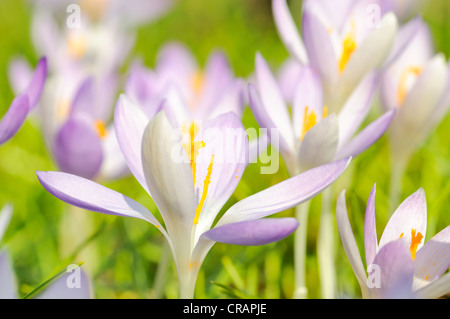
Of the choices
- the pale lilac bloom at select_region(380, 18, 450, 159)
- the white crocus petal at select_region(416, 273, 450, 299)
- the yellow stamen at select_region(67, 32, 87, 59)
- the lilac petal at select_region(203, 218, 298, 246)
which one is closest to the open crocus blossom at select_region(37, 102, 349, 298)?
the lilac petal at select_region(203, 218, 298, 246)

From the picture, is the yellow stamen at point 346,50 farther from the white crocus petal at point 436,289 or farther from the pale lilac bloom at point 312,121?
the white crocus petal at point 436,289

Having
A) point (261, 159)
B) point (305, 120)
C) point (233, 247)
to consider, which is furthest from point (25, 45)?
point (305, 120)

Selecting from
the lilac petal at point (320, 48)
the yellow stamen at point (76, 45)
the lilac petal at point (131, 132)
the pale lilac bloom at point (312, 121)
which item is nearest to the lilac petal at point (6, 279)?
the lilac petal at point (131, 132)

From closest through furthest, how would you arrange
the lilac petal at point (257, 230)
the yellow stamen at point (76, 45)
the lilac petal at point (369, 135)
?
the lilac petal at point (257, 230)
the lilac petal at point (369, 135)
the yellow stamen at point (76, 45)

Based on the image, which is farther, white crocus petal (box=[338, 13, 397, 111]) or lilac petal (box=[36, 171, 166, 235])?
white crocus petal (box=[338, 13, 397, 111])

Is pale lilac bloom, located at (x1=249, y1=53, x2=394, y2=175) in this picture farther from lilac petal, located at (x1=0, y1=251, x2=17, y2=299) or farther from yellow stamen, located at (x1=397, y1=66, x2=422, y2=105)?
lilac petal, located at (x1=0, y1=251, x2=17, y2=299)

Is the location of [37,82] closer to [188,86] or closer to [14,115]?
[14,115]
